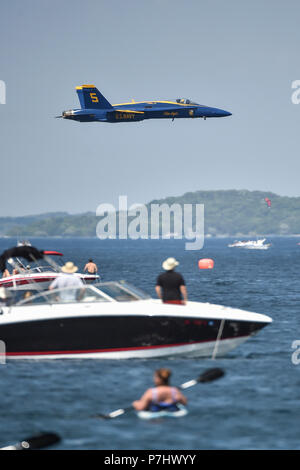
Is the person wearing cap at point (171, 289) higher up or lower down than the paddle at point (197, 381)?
higher up

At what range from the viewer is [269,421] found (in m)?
13.2

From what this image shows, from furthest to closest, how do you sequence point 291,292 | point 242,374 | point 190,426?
point 291,292, point 242,374, point 190,426

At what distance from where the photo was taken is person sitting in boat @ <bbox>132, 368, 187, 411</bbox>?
12102mm

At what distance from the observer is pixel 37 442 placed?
38.5 ft

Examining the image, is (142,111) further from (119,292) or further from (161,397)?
(161,397)

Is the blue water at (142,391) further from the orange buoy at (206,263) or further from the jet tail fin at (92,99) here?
the jet tail fin at (92,99)

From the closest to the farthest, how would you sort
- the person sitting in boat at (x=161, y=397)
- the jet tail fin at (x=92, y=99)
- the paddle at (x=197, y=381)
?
the person sitting in boat at (x=161, y=397) < the paddle at (x=197, y=381) < the jet tail fin at (x=92, y=99)

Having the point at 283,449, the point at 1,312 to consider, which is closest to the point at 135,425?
the point at 283,449

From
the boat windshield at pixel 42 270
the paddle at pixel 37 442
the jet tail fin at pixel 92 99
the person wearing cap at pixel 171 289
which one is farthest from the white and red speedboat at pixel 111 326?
the jet tail fin at pixel 92 99

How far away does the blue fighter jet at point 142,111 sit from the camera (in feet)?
232

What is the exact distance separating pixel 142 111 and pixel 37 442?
6192 cm

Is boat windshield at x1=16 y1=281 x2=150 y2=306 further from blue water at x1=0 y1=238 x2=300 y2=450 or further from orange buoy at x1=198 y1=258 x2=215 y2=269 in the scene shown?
orange buoy at x1=198 y1=258 x2=215 y2=269
